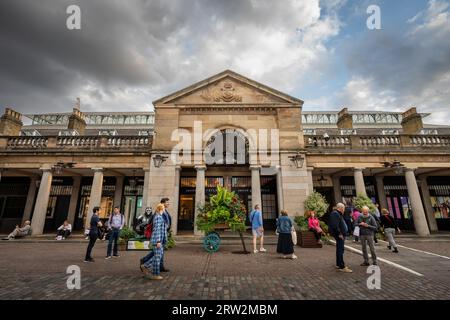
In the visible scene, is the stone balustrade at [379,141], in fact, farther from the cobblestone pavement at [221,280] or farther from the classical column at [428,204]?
the cobblestone pavement at [221,280]

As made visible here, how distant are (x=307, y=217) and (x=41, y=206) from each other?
16691mm

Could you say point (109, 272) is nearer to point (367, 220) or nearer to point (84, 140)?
point (367, 220)

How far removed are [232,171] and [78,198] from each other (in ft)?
43.3

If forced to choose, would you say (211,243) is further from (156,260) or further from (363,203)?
(363,203)

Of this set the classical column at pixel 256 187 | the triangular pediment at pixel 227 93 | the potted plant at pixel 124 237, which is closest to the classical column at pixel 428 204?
the triangular pediment at pixel 227 93

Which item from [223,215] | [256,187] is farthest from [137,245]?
[256,187]

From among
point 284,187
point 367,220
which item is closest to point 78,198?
point 284,187

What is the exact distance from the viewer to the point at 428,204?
1673 centimetres

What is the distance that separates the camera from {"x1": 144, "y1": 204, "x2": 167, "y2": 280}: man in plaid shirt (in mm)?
5410

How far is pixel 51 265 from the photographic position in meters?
6.85

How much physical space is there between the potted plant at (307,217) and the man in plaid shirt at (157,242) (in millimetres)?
7645

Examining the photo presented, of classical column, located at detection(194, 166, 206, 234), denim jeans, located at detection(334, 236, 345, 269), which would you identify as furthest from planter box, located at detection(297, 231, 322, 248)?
classical column, located at detection(194, 166, 206, 234)

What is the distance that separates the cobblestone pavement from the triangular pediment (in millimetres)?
10484

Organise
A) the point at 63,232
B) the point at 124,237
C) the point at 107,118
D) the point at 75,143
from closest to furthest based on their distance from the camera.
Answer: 1. the point at 124,237
2. the point at 63,232
3. the point at 75,143
4. the point at 107,118
